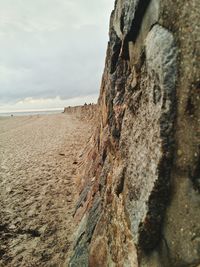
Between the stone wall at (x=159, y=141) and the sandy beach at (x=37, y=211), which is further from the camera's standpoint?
the sandy beach at (x=37, y=211)

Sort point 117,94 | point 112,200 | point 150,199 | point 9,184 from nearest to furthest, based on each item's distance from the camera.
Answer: point 150,199
point 112,200
point 117,94
point 9,184

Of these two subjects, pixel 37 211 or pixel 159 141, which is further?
pixel 37 211

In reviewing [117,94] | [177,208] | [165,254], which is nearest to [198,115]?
[177,208]

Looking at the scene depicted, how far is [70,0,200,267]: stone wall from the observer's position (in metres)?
1.99

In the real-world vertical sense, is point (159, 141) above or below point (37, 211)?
above

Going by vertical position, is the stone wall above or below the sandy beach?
above

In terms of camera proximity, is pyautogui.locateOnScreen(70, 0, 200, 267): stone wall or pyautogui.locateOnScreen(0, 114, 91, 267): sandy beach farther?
pyautogui.locateOnScreen(0, 114, 91, 267): sandy beach

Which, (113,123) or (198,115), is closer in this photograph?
(198,115)

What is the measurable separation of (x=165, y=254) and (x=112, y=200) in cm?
149

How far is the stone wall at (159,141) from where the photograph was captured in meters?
Result: 1.99

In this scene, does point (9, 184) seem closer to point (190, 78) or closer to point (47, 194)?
point (47, 194)

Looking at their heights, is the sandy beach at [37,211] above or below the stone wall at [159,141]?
below

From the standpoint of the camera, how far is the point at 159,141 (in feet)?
7.23

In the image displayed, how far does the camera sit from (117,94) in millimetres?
3900
